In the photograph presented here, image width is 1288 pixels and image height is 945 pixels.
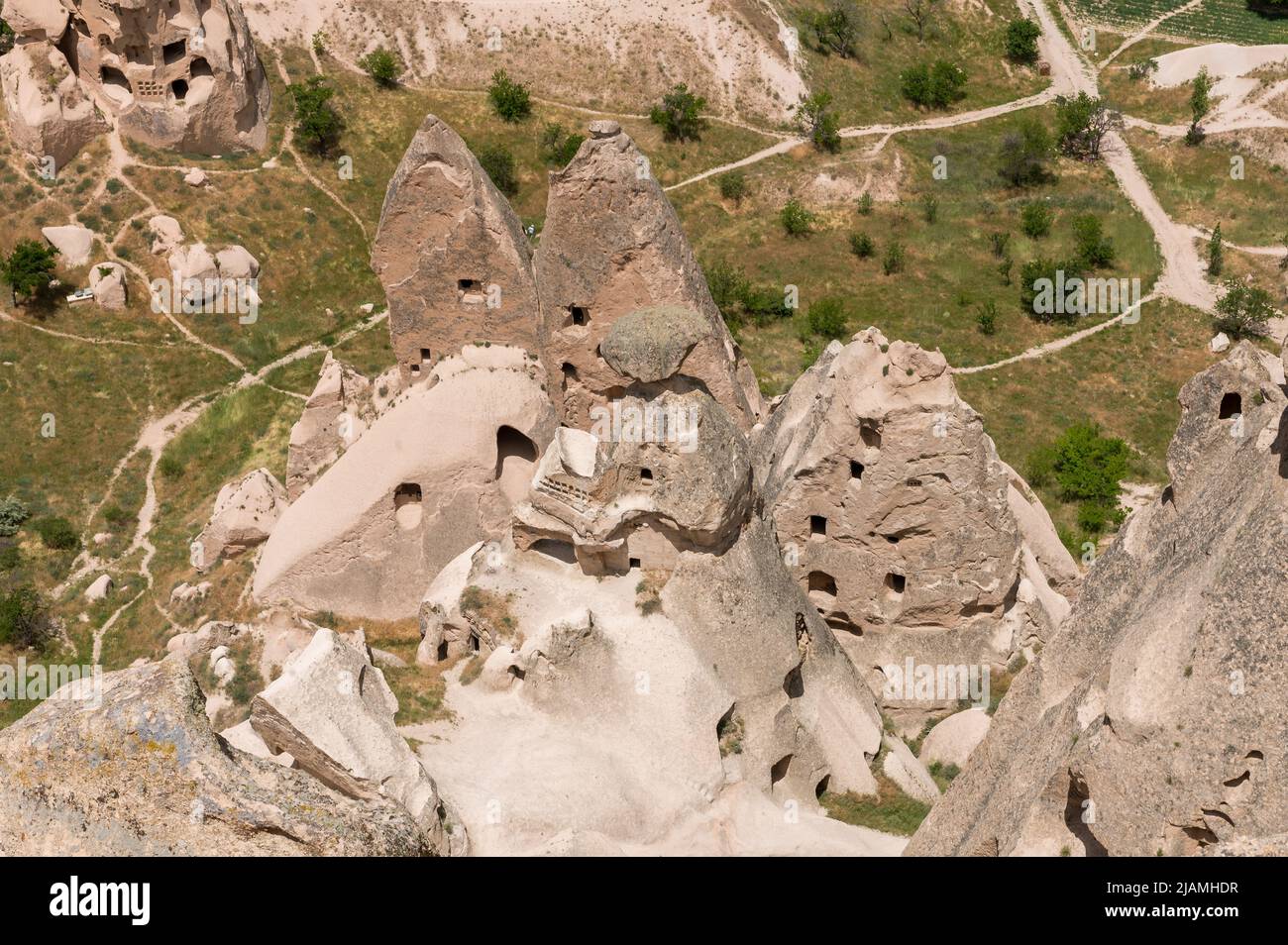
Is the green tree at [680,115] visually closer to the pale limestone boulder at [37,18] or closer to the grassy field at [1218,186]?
the grassy field at [1218,186]

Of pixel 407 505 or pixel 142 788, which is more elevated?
pixel 142 788

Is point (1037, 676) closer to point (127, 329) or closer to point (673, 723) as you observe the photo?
point (673, 723)

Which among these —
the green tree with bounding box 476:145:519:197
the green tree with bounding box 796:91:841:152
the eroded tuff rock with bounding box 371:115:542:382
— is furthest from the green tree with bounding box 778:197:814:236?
the eroded tuff rock with bounding box 371:115:542:382

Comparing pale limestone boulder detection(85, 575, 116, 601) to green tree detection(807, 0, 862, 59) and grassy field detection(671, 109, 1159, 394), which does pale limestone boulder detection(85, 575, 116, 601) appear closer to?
grassy field detection(671, 109, 1159, 394)

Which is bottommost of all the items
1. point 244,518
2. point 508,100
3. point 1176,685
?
point 244,518

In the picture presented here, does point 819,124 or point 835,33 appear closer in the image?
point 819,124

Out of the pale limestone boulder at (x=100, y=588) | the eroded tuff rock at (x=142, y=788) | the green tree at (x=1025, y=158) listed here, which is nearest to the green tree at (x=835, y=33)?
the green tree at (x=1025, y=158)

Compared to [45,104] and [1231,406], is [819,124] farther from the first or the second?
[1231,406]

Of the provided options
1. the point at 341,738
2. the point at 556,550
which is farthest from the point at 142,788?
the point at 556,550
